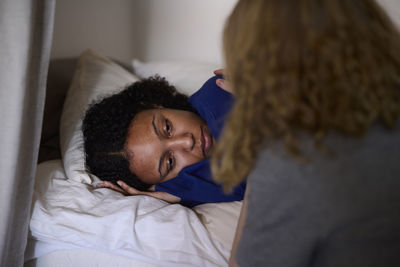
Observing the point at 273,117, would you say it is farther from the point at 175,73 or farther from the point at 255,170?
the point at 175,73

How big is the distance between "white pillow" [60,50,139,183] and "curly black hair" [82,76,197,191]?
0.11ft

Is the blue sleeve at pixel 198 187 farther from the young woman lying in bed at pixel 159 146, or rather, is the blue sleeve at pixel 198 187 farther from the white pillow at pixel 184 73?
the white pillow at pixel 184 73

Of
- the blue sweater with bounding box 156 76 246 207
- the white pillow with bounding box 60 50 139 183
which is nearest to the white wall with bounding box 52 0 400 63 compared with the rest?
the white pillow with bounding box 60 50 139 183

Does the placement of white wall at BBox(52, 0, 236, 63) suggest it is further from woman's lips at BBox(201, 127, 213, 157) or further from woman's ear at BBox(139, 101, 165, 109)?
woman's lips at BBox(201, 127, 213, 157)

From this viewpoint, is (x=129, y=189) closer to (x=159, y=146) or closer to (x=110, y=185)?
(x=110, y=185)

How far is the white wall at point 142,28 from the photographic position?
1615 mm

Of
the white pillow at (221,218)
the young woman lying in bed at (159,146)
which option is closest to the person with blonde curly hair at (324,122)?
the white pillow at (221,218)

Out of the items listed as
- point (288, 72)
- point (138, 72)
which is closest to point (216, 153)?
point (288, 72)

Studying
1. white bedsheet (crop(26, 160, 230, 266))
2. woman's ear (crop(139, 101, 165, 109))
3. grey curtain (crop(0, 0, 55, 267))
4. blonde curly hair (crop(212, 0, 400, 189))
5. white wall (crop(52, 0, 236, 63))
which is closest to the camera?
blonde curly hair (crop(212, 0, 400, 189))

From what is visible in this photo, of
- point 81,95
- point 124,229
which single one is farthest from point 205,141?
point 81,95

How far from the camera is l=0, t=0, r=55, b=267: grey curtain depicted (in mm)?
771

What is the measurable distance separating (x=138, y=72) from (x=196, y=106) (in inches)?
20.8

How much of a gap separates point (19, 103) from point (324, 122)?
26.5 inches

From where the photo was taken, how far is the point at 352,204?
21.6 inches
